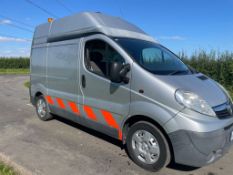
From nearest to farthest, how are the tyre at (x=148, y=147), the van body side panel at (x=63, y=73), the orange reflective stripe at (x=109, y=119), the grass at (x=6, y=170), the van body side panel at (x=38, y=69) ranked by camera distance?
the grass at (x=6, y=170) → the tyre at (x=148, y=147) → the orange reflective stripe at (x=109, y=119) → the van body side panel at (x=63, y=73) → the van body side panel at (x=38, y=69)

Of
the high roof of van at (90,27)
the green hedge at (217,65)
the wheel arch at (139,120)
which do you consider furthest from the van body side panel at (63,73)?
the green hedge at (217,65)

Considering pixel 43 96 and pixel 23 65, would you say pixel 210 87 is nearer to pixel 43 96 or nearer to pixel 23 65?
pixel 43 96

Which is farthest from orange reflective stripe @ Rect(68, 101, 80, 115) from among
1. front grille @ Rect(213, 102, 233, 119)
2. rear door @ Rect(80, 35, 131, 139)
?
front grille @ Rect(213, 102, 233, 119)

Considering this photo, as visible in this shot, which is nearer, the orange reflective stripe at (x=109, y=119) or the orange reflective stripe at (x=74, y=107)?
the orange reflective stripe at (x=109, y=119)

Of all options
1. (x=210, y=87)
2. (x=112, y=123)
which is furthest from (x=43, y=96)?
(x=210, y=87)

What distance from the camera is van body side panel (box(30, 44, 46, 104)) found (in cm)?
617

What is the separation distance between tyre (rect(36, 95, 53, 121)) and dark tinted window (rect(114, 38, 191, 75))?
10.1ft

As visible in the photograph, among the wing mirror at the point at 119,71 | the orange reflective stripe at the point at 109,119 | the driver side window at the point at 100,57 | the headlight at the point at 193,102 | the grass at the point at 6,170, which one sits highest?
the driver side window at the point at 100,57

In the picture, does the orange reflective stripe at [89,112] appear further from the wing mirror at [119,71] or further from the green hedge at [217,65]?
the green hedge at [217,65]

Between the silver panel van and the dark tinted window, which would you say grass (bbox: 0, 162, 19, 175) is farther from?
the dark tinted window

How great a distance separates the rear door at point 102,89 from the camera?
13.3 feet

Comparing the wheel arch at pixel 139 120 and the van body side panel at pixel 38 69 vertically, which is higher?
the van body side panel at pixel 38 69

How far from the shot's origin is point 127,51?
4.02 m

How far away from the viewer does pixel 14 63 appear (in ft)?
167
